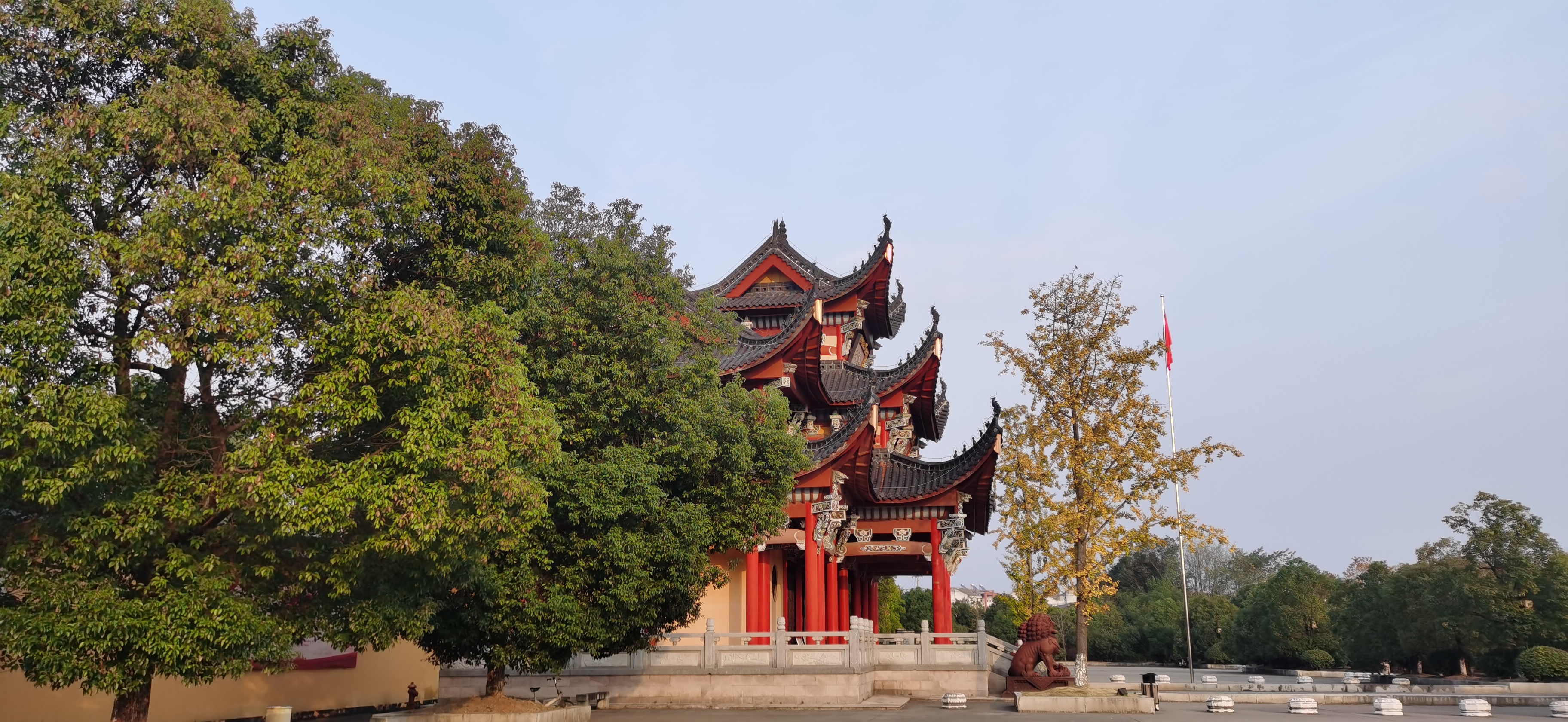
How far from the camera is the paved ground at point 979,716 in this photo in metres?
17.2

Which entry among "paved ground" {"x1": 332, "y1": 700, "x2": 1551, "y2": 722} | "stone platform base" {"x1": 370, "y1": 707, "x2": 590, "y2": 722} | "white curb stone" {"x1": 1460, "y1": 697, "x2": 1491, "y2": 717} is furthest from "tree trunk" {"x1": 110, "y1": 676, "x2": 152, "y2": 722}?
"white curb stone" {"x1": 1460, "y1": 697, "x2": 1491, "y2": 717}

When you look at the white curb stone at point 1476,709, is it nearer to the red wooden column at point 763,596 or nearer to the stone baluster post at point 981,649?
the stone baluster post at point 981,649

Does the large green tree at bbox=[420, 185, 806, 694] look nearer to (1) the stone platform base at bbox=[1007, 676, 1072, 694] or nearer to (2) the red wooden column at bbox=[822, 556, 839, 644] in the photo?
A: (1) the stone platform base at bbox=[1007, 676, 1072, 694]

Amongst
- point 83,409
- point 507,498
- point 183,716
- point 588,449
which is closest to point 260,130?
point 83,409

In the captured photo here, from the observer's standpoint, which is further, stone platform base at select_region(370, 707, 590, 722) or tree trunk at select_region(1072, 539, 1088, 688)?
tree trunk at select_region(1072, 539, 1088, 688)

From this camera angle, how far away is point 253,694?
57.5 ft

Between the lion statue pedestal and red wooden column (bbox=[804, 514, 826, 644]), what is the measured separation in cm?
430

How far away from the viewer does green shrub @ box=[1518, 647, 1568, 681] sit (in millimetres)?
27828

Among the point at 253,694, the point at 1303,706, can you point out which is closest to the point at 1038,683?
the point at 1303,706

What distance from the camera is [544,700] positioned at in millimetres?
19406

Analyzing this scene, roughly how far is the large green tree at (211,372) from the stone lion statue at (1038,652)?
13133 mm

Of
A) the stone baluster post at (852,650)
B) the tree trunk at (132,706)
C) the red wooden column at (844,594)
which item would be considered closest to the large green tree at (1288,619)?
the red wooden column at (844,594)

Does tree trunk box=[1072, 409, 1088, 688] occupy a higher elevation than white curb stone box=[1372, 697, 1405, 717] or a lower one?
higher

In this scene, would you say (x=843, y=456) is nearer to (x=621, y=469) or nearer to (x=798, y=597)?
(x=798, y=597)
